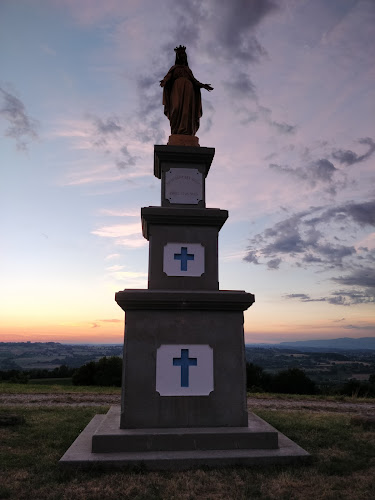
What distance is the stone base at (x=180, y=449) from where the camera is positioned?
8.27 meters

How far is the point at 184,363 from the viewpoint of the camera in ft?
32.3

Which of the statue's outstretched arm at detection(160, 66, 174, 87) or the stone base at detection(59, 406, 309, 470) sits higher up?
the statue's outstretched arm at detection(160, 66, 174, 87)

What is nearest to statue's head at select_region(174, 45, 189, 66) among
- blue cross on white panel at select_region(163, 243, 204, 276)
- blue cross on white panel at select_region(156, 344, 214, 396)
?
blue cross on white panel at select_region(163, 243, 204, 276)

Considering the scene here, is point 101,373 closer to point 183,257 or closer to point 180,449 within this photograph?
point 183,257

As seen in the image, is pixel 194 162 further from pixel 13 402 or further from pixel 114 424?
pixel 13 402

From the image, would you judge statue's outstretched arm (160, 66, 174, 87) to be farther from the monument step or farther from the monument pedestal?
the monument step

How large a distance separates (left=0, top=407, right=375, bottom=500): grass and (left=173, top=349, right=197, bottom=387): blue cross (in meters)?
2.15

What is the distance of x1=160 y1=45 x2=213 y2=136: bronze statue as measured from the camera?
12.4 meters

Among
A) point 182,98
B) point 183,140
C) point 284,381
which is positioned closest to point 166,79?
point 182,98

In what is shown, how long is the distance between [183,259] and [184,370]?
2946 millimetres

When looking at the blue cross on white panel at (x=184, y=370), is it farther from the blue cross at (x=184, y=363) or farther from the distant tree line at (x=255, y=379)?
the distant tree line at (x=255, y=379)

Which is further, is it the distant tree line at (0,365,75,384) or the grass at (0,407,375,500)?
the distant tree line at (0,365,75,384)

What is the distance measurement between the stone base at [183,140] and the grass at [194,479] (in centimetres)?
870

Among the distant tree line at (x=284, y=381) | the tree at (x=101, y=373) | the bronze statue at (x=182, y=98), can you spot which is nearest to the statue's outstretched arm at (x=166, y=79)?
the bronze statue at (x=182, y=98)
